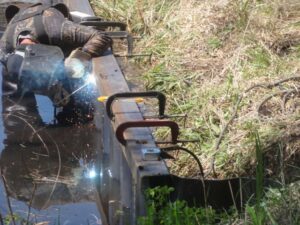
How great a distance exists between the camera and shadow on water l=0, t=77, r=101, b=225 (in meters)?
6.12

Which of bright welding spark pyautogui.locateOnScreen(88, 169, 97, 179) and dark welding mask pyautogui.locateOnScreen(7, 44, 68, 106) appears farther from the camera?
dark welding mask pyautogui.locateOnScreen(7, 44, 68, 106)

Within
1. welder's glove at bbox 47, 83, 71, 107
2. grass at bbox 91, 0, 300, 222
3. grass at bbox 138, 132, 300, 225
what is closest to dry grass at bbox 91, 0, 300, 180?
grass at bbox 91, 0, 300, 222

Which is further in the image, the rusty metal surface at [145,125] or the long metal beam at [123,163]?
the rusty metal surface at [145,125]

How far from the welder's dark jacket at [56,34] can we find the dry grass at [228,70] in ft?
2.03

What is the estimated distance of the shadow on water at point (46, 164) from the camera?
20.1ft

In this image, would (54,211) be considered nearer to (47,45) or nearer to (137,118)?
(137,118)

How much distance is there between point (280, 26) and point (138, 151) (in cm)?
300

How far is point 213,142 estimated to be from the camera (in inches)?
236

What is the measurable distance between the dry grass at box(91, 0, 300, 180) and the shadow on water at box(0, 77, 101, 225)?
887 millimetres

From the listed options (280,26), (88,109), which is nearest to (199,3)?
(280,26)

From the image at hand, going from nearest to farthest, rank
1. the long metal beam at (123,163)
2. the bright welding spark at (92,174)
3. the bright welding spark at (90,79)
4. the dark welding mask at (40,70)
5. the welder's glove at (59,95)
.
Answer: the long metal beam at (123,163)
the bright welding spark at (92,174)
the dark welding mask at (40,70)
the welder's glove at (59,95)
the bright welding spark at (90,79)

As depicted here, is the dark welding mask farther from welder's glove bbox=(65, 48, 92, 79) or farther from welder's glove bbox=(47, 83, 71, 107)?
welder's glove bbox=(65, 48, 92, 79)

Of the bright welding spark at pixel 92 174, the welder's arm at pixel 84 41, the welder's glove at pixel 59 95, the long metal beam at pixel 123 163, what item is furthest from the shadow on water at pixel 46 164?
the welder's arm at pixel 84 41

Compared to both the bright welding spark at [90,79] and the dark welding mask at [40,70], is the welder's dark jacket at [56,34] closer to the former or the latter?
the bright welding spark at [90,79]
